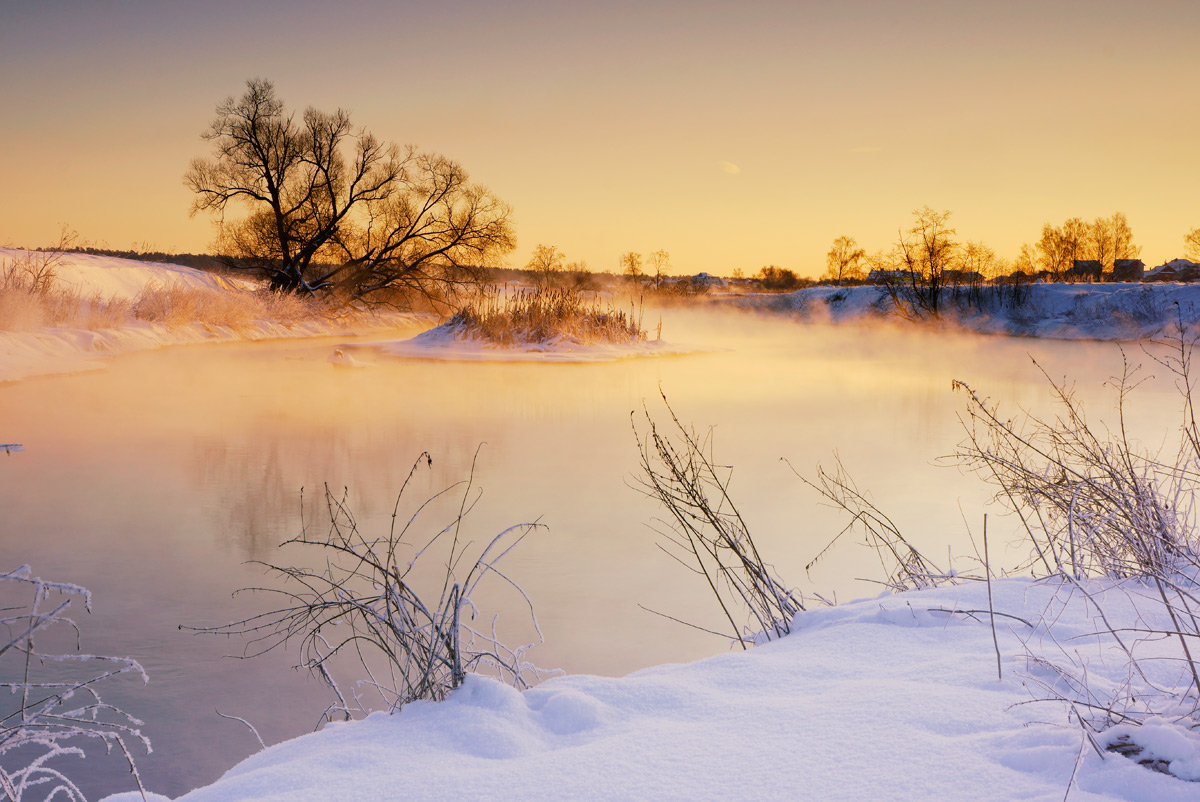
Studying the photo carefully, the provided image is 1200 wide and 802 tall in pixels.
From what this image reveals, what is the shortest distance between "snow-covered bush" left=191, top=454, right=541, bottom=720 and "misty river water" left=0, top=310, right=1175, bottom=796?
17 cm

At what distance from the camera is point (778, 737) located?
1813 mm

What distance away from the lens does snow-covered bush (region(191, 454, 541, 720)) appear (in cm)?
227

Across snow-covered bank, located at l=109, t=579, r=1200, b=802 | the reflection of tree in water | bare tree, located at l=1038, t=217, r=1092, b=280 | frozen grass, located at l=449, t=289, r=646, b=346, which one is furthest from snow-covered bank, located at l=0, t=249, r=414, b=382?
bare tree, located at l=1038, t=217, r=1092, b=280

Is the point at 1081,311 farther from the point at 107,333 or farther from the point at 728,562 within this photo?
the point at 107,333

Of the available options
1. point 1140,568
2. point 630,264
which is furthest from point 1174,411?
point 630,264

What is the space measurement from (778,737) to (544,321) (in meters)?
16.7

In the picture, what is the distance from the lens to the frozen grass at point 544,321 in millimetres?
18109

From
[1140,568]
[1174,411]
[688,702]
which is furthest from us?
[1174,411]

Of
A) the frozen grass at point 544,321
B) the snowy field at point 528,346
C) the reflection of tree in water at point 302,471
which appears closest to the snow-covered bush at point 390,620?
the reflection of tree in water at point 302,471

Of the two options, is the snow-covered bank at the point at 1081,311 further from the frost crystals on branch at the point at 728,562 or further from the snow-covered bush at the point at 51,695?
the snow-covered bush at the point at 51,695

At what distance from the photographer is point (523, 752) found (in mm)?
1884

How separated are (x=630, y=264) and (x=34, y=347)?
31719 millimetres

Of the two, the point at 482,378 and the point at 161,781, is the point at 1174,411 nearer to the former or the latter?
the point at 482,378

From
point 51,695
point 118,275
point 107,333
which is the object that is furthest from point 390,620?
point 118,275
